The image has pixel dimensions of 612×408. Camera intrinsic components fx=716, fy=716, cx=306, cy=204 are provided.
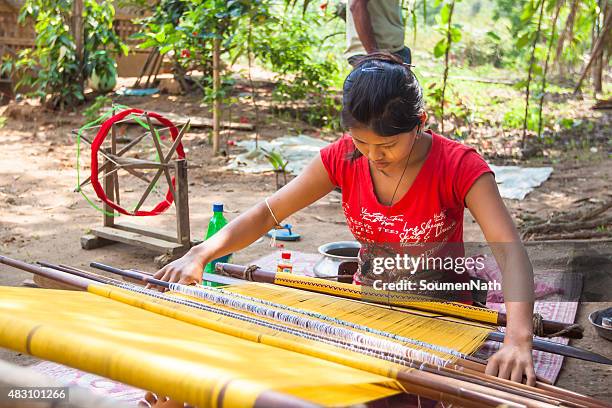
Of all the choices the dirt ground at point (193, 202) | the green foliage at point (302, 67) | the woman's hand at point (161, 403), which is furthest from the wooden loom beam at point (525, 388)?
the green foliage at point (302, 67)

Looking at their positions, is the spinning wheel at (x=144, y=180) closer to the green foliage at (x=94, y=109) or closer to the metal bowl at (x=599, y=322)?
the metal bowl at (x=599, y=322)

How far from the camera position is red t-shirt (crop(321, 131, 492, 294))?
195cm

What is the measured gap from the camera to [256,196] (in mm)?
5711

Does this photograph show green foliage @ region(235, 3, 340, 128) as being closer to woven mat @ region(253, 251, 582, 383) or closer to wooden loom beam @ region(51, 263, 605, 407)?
woven mat @ region(253, 251, 582, 383)

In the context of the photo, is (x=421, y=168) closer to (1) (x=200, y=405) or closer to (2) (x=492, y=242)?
(2) (x=492, y=242)

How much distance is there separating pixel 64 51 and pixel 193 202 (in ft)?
14.1

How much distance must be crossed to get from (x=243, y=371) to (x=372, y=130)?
96cm

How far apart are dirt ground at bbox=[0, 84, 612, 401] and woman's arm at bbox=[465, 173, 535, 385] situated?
0.94 metres

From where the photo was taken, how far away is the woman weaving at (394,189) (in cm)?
176

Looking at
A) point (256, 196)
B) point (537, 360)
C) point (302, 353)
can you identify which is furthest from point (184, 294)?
point (256, 196)

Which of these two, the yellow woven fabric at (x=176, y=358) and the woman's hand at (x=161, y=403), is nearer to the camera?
the yellow woven fabric at (x=176, y=358)

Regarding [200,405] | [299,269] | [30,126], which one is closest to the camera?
[200,405]

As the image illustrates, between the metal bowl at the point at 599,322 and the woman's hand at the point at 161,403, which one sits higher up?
the woman's hand at the point at 161,403

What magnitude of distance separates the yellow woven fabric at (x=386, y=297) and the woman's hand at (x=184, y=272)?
24 cm
